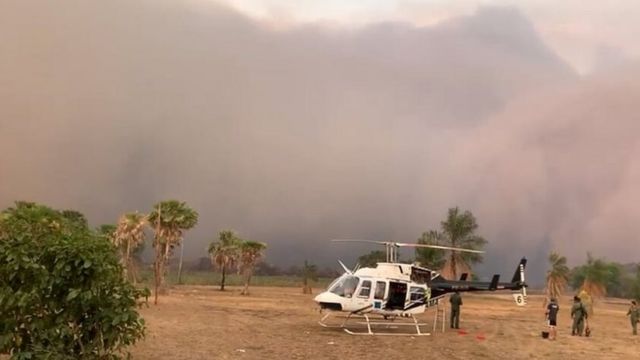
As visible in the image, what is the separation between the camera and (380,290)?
79.9 feet

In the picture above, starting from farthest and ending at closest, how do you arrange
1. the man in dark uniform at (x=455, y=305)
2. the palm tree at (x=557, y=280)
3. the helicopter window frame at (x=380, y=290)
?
the palm tree at (x=557, y=280) < the man in dark uniform at (x=455, y=305) < the helicopter window frame at (x=380, y=290)

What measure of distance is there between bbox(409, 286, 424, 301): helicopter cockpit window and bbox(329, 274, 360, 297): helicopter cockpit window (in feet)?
8.41

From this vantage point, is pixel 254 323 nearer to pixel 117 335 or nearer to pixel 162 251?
pixel 117 335

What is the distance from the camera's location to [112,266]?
8695 millimetres

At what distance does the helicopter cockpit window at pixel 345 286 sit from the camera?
2406 cm

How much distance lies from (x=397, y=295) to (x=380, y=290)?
0.84 meters

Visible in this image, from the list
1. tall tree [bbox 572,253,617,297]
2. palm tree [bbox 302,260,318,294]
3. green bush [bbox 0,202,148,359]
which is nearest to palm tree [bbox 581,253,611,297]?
tall tree [bbox 572,253,617,297]

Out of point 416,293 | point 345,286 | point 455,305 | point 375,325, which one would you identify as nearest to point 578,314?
point 455,305

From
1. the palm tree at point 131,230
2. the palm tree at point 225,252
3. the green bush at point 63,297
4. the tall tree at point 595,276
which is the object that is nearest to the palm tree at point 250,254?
the palm tree at point 225,252

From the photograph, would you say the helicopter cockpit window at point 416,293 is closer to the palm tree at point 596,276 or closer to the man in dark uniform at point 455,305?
the man in dark uniform at point 455,305

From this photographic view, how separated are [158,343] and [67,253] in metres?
9.79

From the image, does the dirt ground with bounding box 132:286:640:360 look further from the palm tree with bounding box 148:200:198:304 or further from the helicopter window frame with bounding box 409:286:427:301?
the palm tree with bounding box 148:200:198:304

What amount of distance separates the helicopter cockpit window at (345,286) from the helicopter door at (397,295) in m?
1.56

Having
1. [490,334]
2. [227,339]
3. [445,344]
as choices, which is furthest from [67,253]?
[490,334]
